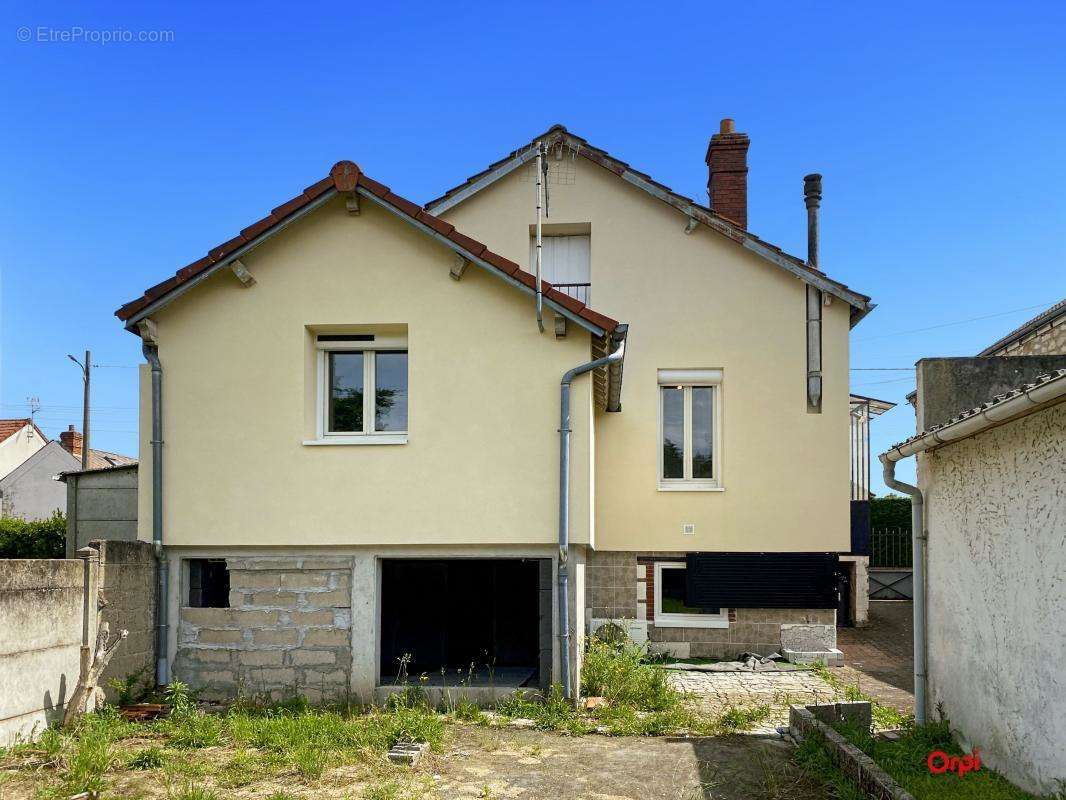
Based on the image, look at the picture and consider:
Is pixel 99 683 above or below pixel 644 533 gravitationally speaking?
below

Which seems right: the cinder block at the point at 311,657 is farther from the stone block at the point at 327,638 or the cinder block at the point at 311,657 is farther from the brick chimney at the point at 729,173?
the brick chimney at the point at 729,173

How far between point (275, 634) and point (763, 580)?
7449mm

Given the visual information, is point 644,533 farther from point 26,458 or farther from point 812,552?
point 26,458

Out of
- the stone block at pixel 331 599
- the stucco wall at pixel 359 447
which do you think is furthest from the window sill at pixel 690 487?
the stone block at pixel 331 599

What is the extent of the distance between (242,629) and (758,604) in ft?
25.1

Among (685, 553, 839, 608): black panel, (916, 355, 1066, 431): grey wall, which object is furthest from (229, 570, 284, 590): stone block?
(916, 355, 1066, 431): grey wall

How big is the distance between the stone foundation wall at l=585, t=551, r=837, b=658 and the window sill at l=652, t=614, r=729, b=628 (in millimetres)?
47

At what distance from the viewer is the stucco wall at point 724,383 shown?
1346 cm

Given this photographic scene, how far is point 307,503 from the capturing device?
30.7 feet

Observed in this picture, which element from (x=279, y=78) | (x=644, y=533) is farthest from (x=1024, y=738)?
(x=279, y=78)

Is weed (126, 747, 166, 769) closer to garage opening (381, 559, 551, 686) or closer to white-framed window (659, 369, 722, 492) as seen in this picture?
garage opening (381, 559, 551, 686)

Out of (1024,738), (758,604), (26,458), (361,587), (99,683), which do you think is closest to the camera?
(1024,738)

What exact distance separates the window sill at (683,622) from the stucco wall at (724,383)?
110cm

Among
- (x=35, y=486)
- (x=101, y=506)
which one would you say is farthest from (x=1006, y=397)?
(x=35, y=486)
